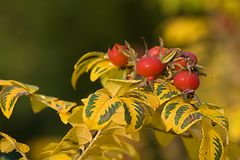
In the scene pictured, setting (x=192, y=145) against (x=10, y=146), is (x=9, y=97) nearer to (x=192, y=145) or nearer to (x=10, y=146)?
(x=10, y=146)

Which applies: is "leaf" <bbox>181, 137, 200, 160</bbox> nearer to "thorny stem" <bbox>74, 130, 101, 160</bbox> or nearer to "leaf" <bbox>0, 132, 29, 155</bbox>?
"thorny stem" <bbox>74, 130, 101, 160</bbox>

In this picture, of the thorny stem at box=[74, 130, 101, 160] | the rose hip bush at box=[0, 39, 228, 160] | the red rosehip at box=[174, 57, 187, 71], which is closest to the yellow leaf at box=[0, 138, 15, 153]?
the rose hip bush at box=[0, 39, 228, 160]

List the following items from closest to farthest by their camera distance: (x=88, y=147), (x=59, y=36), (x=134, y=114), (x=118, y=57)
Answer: (x=134, y=114) < (x=88, y=147) < (x=118, y=57) < (x=59, y=36)

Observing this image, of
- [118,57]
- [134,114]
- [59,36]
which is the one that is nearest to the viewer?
[134,114]

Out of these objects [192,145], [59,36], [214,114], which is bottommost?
[59,36]

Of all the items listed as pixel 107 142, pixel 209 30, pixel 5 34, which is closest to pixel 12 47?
pixel 5 34

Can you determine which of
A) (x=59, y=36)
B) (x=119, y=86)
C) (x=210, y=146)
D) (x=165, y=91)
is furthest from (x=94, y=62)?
(x=59, y=36)

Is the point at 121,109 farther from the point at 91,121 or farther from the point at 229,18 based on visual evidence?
the point at 229,18

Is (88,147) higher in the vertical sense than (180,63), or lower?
lower

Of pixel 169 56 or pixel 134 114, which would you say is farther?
pixel 169 56
